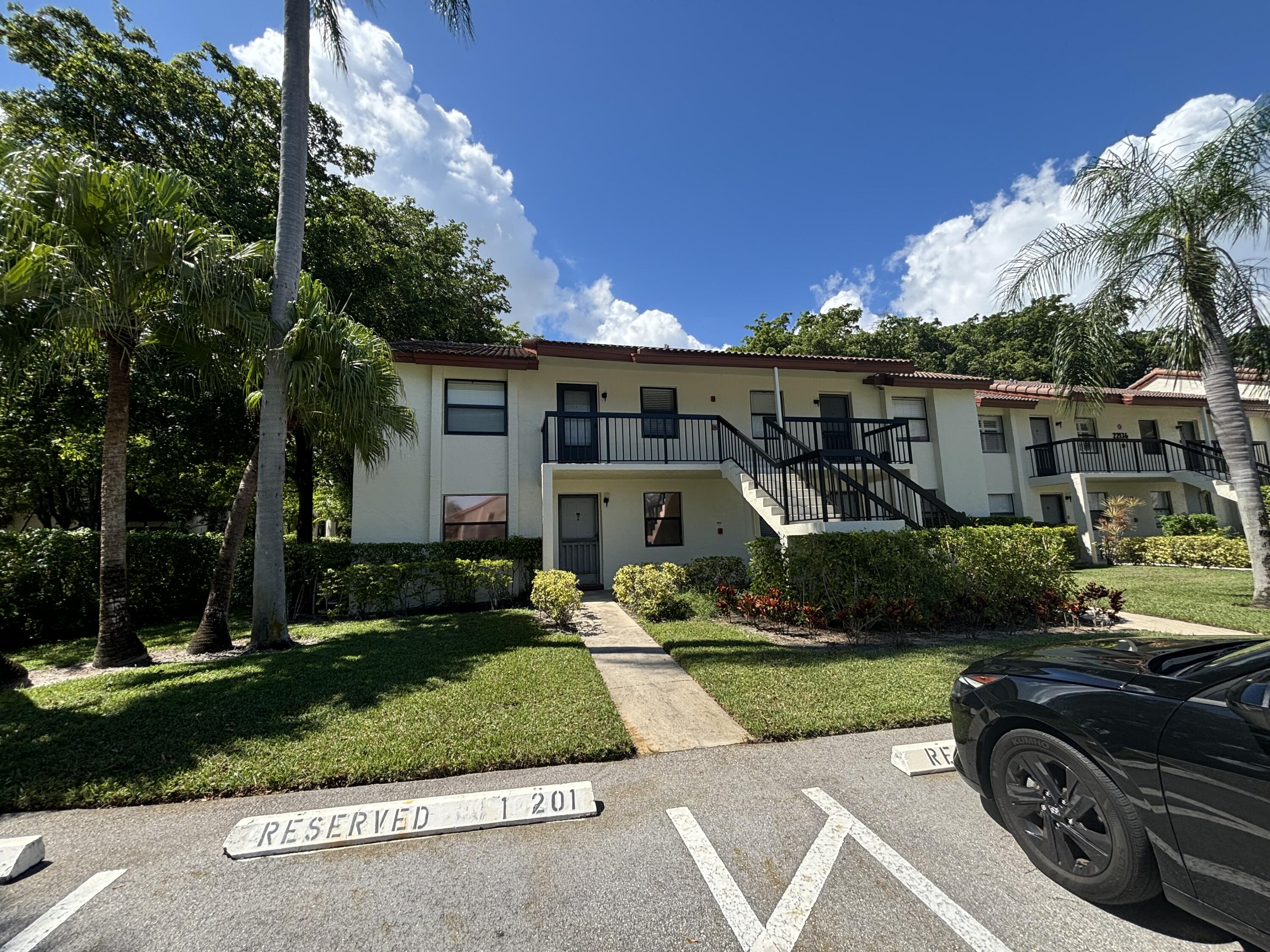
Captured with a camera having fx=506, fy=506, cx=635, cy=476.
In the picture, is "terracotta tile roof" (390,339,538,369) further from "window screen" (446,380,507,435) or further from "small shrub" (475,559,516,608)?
"small shrub" (475,559,516,608)

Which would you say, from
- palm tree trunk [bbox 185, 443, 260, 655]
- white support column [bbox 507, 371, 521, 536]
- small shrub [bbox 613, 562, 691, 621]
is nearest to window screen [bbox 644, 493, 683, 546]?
small shrub [bbox 613, 562, 691, 621]

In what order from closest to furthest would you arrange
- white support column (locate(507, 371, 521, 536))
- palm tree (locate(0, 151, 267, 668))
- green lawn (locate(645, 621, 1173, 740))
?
1. green lawn (locate(645, 621, 1173, 740))
2. palm tree (locate(0, 151, 267, 668))
3. white support column (locate(507, 371, 521, 536))

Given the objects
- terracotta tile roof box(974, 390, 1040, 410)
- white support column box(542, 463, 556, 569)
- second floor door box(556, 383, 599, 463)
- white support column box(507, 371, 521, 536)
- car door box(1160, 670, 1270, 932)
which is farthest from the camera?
terracotta tile roof box(974, 390, 1040, 410)

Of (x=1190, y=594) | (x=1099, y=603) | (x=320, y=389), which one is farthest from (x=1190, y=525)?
(x=320, y=389)

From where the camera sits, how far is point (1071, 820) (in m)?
2.36

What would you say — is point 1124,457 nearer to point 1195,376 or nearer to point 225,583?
point 1195,376

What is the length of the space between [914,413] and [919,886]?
15567 mm

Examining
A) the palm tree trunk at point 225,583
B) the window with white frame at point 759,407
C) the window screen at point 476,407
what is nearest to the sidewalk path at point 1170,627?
the window with white frame at point 759,407

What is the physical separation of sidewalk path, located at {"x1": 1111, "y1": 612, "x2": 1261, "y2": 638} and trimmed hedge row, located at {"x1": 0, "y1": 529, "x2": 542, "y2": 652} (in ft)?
34.7

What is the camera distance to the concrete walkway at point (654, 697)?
13.4 ft

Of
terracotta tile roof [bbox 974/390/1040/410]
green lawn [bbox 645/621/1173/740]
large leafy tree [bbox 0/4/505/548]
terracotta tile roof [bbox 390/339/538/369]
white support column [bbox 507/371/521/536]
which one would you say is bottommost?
green lawn [bbox 645/621/1173/740]

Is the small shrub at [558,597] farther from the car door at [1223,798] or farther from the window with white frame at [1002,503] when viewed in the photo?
the window with white frame at [1002,503]

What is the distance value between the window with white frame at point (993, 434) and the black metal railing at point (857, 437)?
4408 millimetres

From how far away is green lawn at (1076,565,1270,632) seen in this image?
7.77 meters
